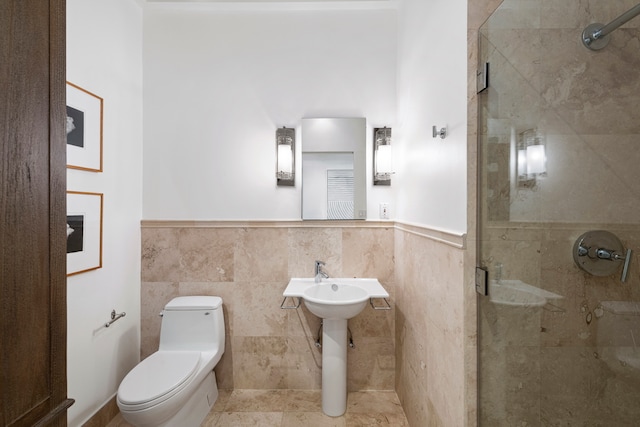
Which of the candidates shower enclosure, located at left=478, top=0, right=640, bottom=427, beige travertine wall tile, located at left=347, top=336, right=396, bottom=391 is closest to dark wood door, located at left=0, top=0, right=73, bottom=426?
shower enclosure, located at left=478, top=0, right=640, bottom=427

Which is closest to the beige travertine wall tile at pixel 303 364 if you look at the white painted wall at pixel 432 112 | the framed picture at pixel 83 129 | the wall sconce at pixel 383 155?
the white painted wall at pixel 432 112

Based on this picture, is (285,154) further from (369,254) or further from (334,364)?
(334,364)

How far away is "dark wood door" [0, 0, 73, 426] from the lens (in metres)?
0.53

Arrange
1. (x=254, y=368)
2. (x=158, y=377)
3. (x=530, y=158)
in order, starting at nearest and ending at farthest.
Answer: (x=530, y=158)
(x=158, y=377)
(x=254, y=368)

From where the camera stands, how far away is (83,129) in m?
1.59

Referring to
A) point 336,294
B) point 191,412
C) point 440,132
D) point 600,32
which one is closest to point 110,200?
point 191,412

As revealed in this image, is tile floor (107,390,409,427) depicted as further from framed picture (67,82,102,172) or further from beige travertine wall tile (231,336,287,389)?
framed picture (67,82,102,172)

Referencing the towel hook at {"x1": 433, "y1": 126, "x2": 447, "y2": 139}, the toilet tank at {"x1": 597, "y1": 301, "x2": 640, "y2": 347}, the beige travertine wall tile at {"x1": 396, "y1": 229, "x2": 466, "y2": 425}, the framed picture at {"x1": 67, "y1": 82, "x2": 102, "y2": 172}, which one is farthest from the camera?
the framed picture at {"x1": 67, "y1": 82, "x2": 102, "y2": 172}

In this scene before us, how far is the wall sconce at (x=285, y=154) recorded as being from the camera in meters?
2.04

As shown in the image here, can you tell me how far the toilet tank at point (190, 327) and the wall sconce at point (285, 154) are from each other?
1040 mm

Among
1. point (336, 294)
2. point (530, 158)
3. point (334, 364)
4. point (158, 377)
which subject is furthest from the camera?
point (336, 294)

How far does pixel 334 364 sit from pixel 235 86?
2081mm

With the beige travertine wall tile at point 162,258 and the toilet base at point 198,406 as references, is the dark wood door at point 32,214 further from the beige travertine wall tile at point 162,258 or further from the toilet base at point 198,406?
the beige travertine wall tile at point 162,258

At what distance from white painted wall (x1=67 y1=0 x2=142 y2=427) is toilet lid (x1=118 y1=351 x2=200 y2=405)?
1.06 ft
